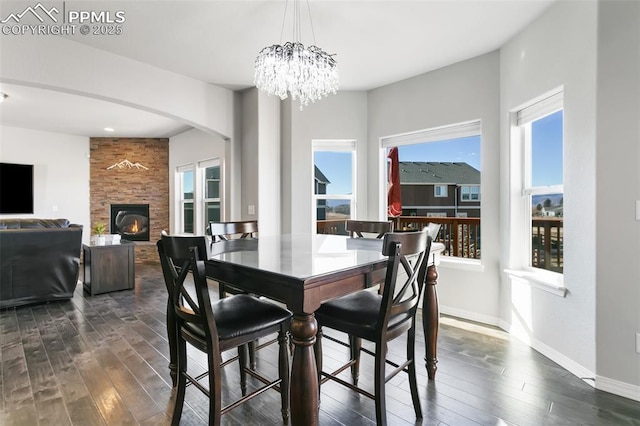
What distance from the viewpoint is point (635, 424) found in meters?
1.76

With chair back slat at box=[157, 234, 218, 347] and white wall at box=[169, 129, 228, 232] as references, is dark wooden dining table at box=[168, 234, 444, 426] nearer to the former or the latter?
chair back slat at box=[157, 234, 218, 347]

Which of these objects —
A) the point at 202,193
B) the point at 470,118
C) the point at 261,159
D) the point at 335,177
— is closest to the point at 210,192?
the point at 202,193

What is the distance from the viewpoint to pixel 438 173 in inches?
154

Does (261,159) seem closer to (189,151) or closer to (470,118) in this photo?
(470,118)

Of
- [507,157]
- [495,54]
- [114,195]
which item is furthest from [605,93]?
[114,195]

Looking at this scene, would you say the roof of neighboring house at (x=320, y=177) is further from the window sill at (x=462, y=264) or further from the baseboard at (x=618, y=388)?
the baseboard at (x=618, y=388)

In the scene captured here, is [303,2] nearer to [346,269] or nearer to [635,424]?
[346,269]

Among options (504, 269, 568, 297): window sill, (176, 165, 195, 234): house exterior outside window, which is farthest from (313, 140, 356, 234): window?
(176, 165, 195, 234): house exterior outside window

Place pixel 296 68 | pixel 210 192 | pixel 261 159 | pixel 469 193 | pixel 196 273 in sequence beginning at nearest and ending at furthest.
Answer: pixel 196 273
pixel 296 68
pixel 469 193
pixel 261 159
pixel 210 192

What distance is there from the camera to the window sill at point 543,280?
2.47 meters

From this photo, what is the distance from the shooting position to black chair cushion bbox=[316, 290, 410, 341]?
164cm

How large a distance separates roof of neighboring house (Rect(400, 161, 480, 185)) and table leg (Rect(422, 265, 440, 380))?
1853mm

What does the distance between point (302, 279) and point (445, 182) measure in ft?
10.1

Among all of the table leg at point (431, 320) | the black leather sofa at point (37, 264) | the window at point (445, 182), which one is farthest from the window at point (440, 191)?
the black leather sofa at point (37, 264)
